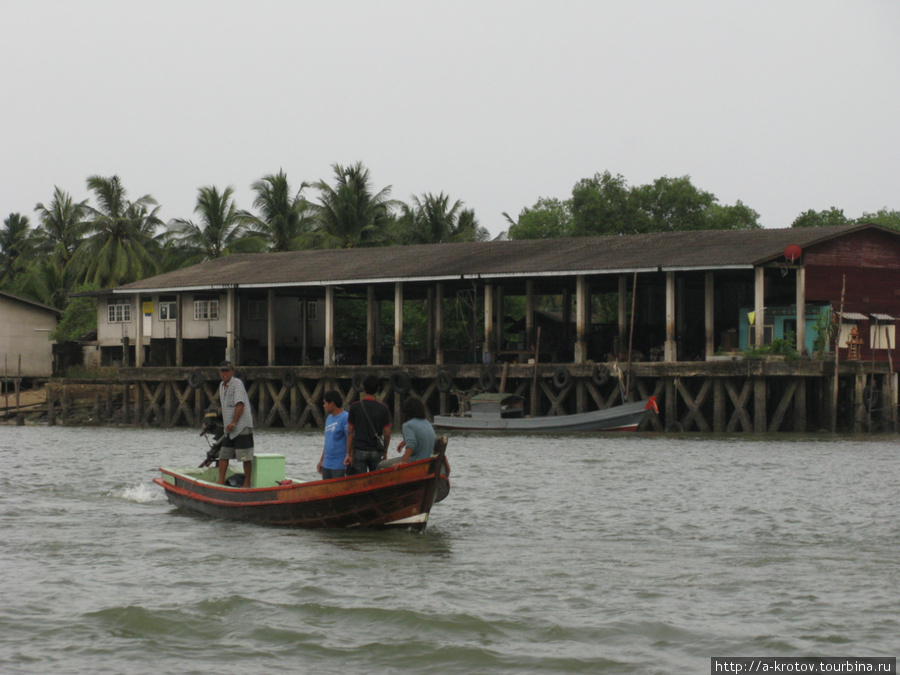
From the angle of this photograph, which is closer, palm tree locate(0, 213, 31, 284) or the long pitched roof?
the long pitched roof

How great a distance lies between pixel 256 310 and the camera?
4666cm

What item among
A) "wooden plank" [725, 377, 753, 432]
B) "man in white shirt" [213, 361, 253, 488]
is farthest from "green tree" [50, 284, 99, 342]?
"man in white shirt" [213, 361, 253, 488]

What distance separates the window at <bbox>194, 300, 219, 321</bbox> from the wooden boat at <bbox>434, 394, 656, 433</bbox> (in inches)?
485

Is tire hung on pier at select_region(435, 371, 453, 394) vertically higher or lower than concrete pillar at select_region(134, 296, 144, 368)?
lower

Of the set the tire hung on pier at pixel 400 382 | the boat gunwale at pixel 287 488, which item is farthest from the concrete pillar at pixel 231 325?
the boat gunwale at pixel 287 488

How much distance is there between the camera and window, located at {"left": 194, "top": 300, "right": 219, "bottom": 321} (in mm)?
45094

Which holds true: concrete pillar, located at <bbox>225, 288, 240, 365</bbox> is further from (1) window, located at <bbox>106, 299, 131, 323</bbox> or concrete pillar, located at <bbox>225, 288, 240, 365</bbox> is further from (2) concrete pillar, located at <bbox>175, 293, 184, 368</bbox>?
(1) window, located at <bbox>106, 299, 131, 323</bbox>

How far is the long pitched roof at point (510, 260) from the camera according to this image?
3469 cm

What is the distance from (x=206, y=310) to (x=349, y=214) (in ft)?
44.5

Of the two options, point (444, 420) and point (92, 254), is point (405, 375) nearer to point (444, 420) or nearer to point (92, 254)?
point (444, 420)

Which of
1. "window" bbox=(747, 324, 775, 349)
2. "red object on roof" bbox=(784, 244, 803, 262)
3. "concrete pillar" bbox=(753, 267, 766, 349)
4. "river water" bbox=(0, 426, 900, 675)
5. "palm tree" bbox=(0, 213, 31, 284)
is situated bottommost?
"river water" bbox=(0, 426, 900, 675)

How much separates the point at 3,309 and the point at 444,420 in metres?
26.8

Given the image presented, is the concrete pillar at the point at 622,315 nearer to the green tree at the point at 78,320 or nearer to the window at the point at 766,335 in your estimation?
the window at the point at 766,335

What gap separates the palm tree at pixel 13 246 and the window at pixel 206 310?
23.4 meters
